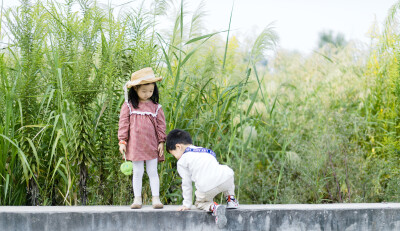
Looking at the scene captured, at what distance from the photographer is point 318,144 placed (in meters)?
4.60

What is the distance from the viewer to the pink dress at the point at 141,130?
3480 mm

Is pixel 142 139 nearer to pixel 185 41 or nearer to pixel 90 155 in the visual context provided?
pixel 90 155

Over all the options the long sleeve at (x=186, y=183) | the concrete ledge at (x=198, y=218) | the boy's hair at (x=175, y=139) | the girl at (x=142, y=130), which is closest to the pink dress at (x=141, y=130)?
the girl at (x=142, y=130)

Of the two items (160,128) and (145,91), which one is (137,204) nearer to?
(160,128)

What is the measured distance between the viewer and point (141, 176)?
356 centimetres

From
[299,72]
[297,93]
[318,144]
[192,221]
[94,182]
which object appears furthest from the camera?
[299,72]

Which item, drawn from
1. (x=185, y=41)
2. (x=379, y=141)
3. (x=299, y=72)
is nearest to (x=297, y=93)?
(x=379, y=141)

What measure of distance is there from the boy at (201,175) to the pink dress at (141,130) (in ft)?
0.46

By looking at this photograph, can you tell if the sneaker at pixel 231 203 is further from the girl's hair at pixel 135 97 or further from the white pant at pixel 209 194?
the girl's hair at pixel 135 97

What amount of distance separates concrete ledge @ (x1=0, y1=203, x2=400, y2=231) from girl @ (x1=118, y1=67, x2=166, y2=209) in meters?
0.14

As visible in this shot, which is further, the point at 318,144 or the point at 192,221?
the point at 318,144

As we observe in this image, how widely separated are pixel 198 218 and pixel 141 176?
1.90 feet

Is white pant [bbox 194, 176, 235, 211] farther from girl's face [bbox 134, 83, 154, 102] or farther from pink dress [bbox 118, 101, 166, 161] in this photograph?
girl's face [bbox 134, 83, 154, 102]

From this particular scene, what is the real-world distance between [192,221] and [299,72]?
4.89m
